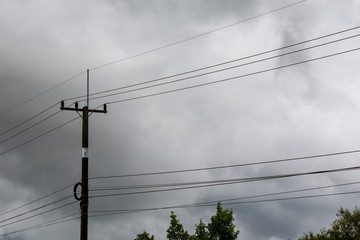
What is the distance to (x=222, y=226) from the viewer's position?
2472 inches

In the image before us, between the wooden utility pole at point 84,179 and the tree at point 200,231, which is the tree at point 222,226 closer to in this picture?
the tree at point 200,231

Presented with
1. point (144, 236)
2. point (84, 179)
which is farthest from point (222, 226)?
point (84, 179)

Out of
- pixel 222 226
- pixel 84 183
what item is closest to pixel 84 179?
pixel 84 183

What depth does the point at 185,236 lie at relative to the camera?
230ft

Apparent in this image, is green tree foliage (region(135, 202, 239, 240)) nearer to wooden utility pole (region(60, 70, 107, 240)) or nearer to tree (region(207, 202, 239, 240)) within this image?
tree (region(207, 202, 239, 240))

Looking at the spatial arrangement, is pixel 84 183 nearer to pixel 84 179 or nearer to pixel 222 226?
pixel 84 179

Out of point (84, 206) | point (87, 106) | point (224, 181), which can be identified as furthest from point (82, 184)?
point (224, 181)

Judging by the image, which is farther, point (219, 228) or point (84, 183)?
point (219, 228)

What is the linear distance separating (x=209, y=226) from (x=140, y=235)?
13.8 m

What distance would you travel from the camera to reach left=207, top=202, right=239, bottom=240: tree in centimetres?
6266

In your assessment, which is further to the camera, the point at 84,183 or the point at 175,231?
the point at 175,231

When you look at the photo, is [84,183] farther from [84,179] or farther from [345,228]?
[345,228]

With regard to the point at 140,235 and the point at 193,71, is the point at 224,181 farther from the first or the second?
the point at 140,235

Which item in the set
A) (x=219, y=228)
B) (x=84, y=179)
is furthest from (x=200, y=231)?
(x=84, y=179)
